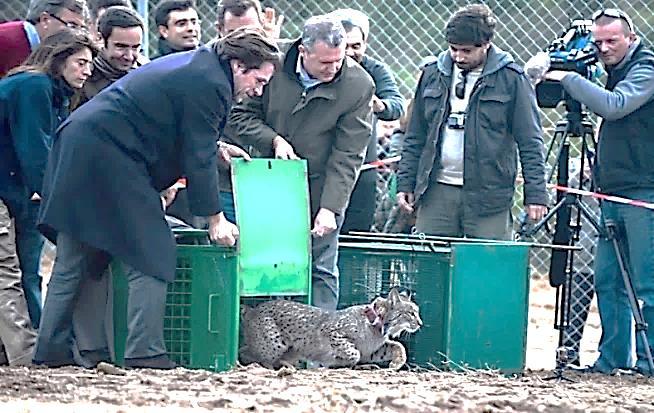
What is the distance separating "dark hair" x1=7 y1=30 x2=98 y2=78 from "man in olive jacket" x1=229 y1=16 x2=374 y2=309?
936 millimetres

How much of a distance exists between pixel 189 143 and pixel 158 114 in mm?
181

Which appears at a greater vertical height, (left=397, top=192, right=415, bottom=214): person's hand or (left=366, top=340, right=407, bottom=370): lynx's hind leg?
(left=397, top=192, right=415, bottom=214): person's hand

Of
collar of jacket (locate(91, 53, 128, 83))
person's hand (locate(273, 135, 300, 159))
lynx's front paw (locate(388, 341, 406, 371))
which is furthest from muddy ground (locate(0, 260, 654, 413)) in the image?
collar of jacket (locate(91, 53, 128, 83))

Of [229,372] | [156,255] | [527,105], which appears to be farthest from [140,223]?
[527,105]

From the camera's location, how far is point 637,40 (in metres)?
7.51

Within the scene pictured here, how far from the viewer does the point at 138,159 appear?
20.3 ft

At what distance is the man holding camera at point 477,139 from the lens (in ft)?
23.9

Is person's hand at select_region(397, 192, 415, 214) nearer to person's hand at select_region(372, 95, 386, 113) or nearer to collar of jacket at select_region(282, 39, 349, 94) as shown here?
person's hand at select_region(372, 95, 386, 113)

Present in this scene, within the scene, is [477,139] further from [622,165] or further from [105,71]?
[105,71]

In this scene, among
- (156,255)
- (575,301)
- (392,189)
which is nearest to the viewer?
(156,255)

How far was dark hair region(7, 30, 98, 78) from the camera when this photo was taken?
6504 millimetres

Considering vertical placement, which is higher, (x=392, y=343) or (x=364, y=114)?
(x=364, y=114)

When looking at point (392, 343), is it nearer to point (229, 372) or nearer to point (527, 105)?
point (229, 372)

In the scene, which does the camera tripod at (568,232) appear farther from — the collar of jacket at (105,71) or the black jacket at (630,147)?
the collar of jacket at (105,71)
